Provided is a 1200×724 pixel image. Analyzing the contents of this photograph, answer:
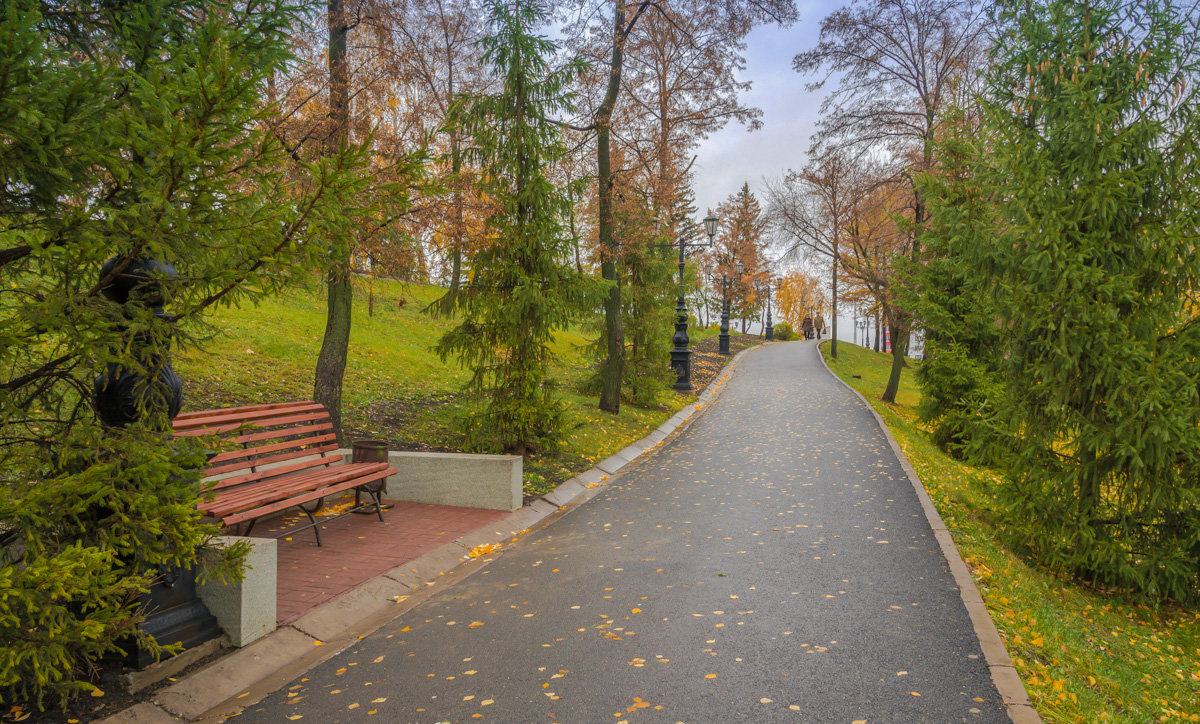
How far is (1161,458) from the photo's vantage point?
240 inches

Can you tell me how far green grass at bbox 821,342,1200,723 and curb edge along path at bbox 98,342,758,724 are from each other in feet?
1.05

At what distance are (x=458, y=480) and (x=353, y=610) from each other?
9.70ft

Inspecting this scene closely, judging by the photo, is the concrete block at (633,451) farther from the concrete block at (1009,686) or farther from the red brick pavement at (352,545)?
the concrete block at (1009,686)

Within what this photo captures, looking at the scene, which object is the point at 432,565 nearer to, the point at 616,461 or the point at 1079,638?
the point at 1079,638

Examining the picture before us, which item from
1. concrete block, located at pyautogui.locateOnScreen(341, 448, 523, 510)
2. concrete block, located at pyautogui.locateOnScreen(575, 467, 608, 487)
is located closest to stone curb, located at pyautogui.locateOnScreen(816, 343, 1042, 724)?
concrete block, located at pyautogui.locateOnScreen(575, 467, 608, 487)

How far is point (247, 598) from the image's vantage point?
4.17m

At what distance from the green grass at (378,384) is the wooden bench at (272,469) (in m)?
0.81

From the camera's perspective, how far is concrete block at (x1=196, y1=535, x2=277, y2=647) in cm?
414

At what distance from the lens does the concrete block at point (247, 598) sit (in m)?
4.14

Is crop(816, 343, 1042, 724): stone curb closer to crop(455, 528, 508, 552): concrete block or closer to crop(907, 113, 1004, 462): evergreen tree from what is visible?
crop(455, 528, 508, 552): concrete block

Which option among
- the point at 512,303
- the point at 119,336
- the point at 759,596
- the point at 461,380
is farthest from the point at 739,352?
the point at 119,336

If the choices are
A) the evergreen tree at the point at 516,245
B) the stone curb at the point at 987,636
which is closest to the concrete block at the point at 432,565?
the evergreen tree at the point at 516,245

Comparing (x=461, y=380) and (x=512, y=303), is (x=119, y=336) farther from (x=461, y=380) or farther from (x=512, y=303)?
(x=461, y=380)

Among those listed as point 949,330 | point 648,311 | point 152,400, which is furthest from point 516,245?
point 949,330
